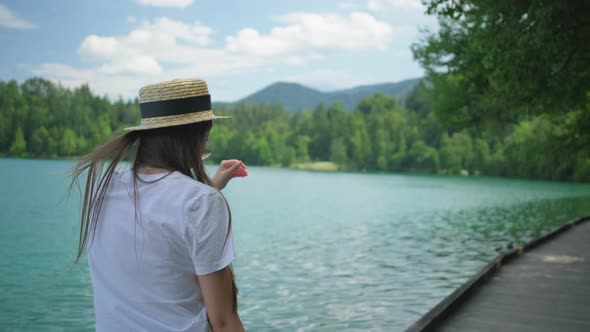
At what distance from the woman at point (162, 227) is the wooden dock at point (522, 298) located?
4.01 metres

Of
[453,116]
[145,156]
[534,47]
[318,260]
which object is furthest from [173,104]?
[453,116]

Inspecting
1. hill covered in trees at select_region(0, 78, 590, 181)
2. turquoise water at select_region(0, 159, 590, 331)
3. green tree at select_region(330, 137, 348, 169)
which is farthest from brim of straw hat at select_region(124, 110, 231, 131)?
green tree at select_region(330, 137, 348, 169)

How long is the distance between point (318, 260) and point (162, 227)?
647 inches

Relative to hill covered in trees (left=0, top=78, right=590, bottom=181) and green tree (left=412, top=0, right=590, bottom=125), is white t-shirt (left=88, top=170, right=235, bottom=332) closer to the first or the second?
green tree (left=412, top=0, right=590, bottom=125)

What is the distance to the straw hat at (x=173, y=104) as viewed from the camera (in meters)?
1.99

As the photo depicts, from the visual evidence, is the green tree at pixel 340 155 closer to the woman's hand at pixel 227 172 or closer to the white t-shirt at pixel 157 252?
the woman's hand at pixel 227 172

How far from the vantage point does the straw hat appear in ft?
6.54

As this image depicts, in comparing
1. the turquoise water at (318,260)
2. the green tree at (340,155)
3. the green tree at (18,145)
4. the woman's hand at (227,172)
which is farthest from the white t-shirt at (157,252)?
the green tree at (340,155)

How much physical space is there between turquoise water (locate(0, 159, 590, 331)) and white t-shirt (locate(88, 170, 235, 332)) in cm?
107

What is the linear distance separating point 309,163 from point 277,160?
27.0 ft

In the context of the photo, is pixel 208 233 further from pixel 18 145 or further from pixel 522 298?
pixel 18 145

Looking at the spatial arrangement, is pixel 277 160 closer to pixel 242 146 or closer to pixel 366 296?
pixel 242 146

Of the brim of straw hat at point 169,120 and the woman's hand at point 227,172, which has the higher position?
the brim of straw hat at point 169,120

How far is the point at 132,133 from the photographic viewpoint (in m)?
2.04
